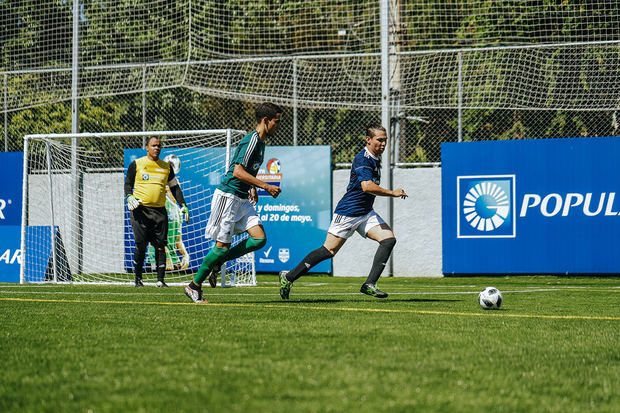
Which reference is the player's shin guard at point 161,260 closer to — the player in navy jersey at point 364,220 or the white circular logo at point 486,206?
the player in navy jersey at point 364,220

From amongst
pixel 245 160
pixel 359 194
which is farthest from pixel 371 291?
pixel 245 160

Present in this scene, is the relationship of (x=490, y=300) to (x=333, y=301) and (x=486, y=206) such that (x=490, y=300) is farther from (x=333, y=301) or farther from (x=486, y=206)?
(x=486, y=206)

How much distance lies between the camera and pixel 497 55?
50.4 feet

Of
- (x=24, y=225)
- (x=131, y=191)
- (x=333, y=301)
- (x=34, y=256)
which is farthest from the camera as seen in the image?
(x=34, y=256)

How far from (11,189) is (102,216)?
6.41 ft

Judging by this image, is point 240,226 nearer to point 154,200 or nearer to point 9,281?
point 154,200

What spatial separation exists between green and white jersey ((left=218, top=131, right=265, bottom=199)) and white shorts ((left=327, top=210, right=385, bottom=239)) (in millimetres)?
1197

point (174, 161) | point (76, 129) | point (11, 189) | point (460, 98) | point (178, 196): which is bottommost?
point (178, 196)

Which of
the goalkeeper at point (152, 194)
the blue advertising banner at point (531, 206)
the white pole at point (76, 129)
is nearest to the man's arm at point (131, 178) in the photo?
the goalkeeper at point (152, 194)

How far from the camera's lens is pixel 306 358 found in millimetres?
4398

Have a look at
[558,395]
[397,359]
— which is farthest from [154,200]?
[558,395]

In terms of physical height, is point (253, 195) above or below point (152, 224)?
above

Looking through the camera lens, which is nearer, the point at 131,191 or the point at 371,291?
the point at 371,291

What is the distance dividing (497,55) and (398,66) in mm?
1803
